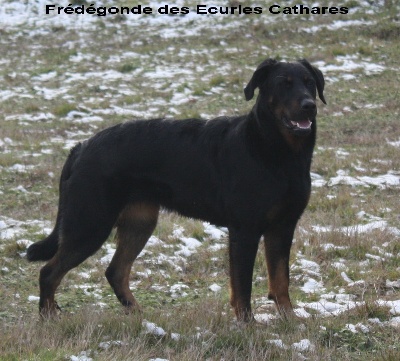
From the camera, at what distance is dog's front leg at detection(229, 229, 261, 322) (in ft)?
13.9

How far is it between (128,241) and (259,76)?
Answer: 1.51 metres

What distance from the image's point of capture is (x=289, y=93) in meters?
4.23

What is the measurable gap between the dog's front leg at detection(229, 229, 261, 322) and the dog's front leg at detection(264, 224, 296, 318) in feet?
0.66

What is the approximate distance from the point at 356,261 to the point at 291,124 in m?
1.89

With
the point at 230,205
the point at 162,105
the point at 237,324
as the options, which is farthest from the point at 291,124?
the point at 162,105

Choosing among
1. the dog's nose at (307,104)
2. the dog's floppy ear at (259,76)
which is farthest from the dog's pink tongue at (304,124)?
the dog's floppy ear at (259,76)

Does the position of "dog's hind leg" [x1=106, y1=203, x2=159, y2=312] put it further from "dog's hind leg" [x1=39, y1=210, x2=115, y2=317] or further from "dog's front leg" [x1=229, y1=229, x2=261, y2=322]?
"dog's front leg" [x1=229, y1=229, x2=261, y2=322]

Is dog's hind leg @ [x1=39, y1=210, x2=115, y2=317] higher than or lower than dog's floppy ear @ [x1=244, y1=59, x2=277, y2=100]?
lower

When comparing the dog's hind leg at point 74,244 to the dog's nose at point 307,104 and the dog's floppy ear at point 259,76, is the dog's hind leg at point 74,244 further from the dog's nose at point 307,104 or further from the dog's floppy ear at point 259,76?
the dog's nose at point 307,104

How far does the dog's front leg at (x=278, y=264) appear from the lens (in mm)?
4395

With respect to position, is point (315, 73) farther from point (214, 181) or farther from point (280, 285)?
Answer: point (280, 285)

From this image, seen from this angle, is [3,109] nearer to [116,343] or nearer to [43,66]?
[43,66]

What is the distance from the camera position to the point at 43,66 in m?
16.7

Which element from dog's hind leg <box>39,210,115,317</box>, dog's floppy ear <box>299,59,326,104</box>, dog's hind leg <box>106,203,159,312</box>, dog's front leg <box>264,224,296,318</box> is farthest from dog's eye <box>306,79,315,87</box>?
dog's hind leg <box>39,210,115,317</box>
